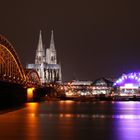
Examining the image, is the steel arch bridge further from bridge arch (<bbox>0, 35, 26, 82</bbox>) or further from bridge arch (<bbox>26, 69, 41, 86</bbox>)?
bridge arch (<bbox>26, 69, 41, 86</bbox>)

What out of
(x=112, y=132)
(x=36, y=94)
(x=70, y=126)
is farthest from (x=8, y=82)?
(x=36, y=94)

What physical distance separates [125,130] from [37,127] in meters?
8.64

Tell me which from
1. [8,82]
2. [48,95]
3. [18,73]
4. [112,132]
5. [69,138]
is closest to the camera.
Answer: [69,138]

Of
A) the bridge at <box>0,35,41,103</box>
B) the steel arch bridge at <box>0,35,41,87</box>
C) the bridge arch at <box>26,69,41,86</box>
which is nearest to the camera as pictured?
the bridge at <box>0,35,41,103</box>

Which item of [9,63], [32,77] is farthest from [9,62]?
[32,77]

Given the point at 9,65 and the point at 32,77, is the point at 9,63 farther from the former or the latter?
the point at 32,77

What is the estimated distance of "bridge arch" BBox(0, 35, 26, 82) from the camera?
101 m

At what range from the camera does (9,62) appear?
4481 inches

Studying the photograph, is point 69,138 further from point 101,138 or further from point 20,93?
point 20,93

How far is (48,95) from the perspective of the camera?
598ft

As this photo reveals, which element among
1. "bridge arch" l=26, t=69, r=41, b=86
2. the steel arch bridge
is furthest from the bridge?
"bridge arch" l=26, t=69, r=41, b=86

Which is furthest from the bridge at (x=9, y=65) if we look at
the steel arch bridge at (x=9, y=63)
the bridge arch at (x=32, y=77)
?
the bridge arch at (x=32, y=77)

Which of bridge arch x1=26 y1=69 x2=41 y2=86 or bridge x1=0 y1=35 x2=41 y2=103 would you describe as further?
bridge arch x1=26 y1=69 x2=41 y2=86

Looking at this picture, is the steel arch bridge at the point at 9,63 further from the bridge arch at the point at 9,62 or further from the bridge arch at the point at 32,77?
the bridge arch at the point at 32,77
